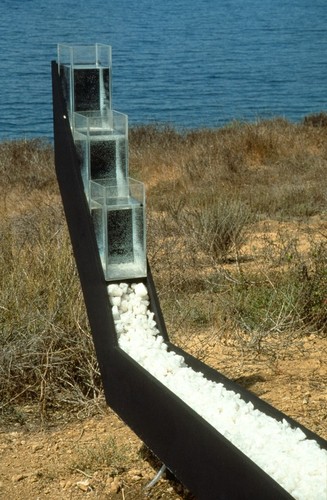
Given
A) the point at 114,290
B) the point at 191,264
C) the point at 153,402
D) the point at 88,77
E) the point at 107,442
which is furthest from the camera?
the point at 191,264

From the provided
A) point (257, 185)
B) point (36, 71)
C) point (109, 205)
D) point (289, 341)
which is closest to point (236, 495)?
point (109, 205)

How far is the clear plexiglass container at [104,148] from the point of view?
3697mm

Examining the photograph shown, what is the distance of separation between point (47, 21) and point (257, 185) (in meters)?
41.6

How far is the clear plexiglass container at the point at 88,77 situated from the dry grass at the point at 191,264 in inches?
46.6

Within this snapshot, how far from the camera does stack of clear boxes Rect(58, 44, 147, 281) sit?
355 cm

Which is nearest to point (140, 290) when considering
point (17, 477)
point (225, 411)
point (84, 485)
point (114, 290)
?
point (114, 290)

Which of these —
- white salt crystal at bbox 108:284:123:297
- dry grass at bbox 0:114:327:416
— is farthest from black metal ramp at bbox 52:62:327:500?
dry grass at bbox 0:114:327:416

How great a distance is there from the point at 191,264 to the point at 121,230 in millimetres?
3362

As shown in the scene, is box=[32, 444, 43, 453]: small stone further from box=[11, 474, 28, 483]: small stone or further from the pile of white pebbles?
the pile of white pebbles

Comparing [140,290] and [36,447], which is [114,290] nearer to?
[140,290]

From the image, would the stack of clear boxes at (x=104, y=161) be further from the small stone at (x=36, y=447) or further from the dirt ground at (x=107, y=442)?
the small stone at (x=36, y=447)

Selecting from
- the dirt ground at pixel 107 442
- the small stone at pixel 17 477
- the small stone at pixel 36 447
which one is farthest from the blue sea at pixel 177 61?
the small stone at pixel 17 477

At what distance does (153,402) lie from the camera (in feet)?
10.5

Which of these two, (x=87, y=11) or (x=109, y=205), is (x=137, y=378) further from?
(x=87, y=11)
